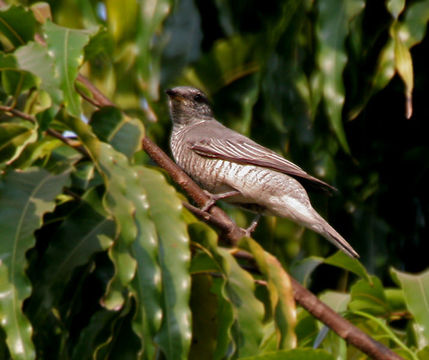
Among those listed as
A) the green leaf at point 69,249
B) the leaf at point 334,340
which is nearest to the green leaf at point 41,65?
the green leaf at point 69,249

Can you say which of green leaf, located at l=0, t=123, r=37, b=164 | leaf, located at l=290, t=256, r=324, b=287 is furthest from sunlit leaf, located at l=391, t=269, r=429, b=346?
green leaf, located at l=0, t=123, r=37, b=164

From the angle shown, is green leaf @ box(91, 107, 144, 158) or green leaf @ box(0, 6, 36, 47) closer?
green leaf @ box(91, 107, 144, 158)

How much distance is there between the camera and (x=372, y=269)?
4.30 m

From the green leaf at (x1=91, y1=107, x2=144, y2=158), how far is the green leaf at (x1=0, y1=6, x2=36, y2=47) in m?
0.32

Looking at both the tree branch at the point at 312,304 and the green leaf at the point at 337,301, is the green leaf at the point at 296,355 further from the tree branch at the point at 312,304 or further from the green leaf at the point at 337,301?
the green leaf at the point at 337,301

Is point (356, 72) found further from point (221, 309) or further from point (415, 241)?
point (221, 309)

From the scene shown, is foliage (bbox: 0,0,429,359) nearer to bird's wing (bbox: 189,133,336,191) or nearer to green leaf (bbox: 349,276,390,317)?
green leaf (bbox: 349,276,390,317)

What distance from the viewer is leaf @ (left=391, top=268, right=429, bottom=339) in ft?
8.53

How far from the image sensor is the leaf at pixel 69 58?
91.6 inches

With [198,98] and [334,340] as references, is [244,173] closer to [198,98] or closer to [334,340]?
[198,98]

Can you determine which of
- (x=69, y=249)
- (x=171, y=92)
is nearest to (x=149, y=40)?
(x=171, y=92)

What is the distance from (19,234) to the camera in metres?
2.04

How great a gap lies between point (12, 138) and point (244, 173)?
1.71m

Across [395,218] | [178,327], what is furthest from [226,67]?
[178,327]
